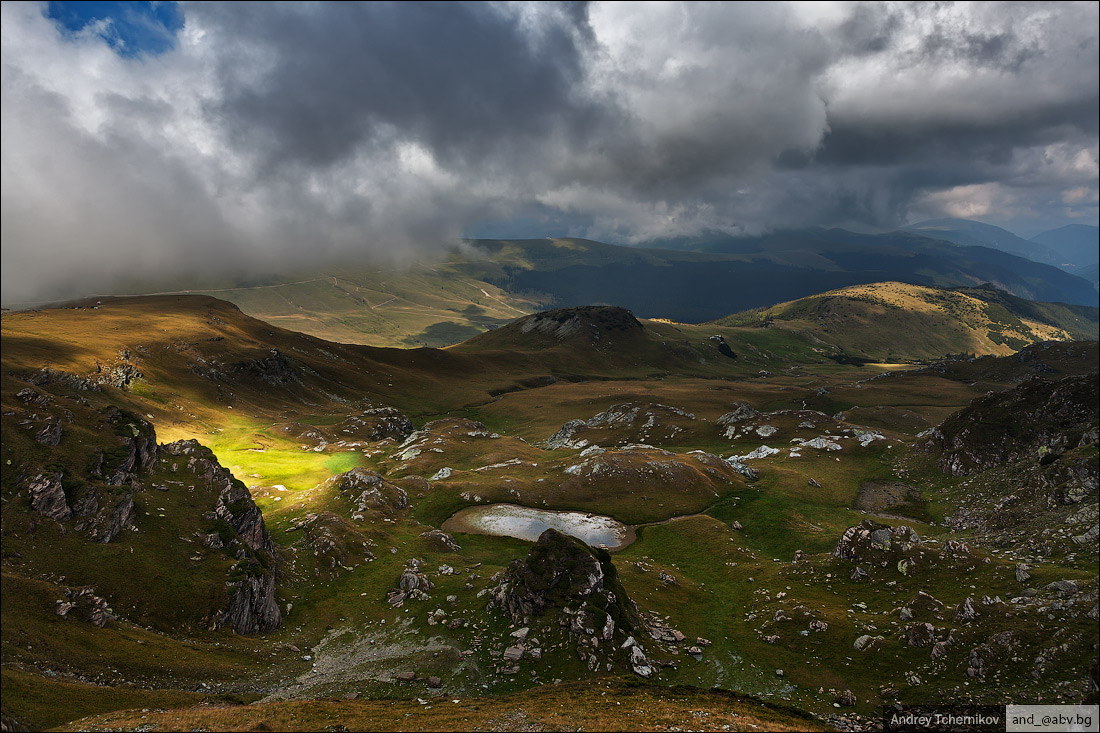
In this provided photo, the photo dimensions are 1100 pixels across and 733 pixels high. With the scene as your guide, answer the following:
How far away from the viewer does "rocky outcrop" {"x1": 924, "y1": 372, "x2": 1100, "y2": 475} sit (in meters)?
86.6

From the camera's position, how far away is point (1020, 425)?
93.2 meters

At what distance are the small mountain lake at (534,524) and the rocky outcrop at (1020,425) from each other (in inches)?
2738

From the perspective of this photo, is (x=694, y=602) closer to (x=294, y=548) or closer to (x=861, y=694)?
(x=861, y=694)

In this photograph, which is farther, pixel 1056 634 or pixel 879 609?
pixel 879 609

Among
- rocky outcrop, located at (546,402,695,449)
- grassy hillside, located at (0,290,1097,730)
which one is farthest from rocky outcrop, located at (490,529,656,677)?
rocky outcrop, located at (546,402,695,449)

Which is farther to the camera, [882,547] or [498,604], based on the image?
[882,547]

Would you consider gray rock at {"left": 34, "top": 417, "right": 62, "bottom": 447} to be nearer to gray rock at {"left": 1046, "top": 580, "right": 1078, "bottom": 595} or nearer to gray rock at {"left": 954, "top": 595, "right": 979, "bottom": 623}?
gray rock at {"left": 954, "top": 595, "right": 979, "bottom": 623}

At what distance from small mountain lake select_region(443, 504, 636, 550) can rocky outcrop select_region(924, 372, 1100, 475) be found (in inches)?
2738

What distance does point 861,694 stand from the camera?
4222 cm

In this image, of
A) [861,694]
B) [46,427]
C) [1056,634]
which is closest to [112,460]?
[46,427]

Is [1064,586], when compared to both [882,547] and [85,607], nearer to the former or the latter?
[882,547]

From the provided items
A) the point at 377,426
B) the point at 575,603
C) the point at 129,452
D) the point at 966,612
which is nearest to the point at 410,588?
the point at 575,603

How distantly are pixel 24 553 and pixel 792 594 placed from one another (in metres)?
81.7

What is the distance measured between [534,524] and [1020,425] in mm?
96141
